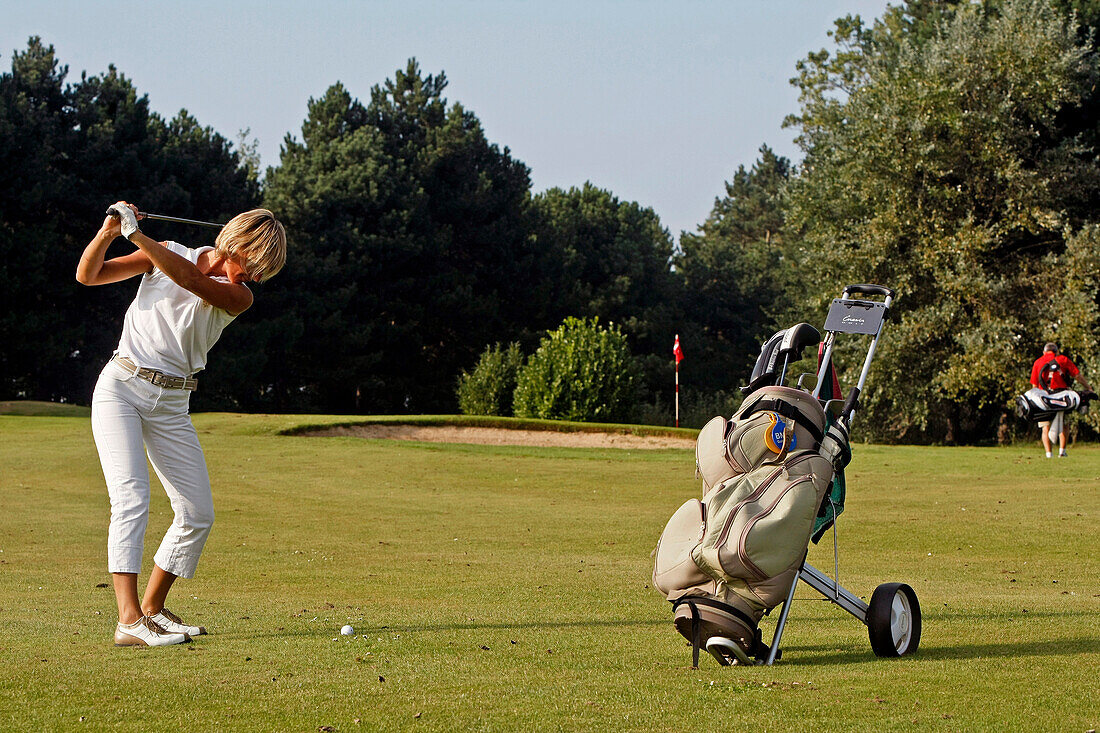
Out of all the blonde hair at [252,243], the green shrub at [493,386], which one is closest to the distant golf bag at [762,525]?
the blonde hair at [252,243]

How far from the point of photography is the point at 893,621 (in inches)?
Answer: 230

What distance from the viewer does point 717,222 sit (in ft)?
339

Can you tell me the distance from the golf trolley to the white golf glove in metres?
3.22

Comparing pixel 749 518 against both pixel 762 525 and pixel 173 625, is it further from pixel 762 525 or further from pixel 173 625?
pixel 173 625

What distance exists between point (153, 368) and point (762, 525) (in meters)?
3.15

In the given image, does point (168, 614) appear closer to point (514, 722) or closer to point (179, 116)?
point (514, 722)

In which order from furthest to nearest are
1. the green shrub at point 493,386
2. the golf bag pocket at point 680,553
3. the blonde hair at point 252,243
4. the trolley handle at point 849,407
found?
the green shrub at point 493,386, the blonde hair at point 252,243, the trolley handle at point 849,407, the golf bag pocket at point 680,553

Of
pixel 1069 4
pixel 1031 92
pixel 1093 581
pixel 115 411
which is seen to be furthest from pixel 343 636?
pixel 1069 4

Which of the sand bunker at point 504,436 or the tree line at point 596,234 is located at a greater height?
the tree line at point 596,234

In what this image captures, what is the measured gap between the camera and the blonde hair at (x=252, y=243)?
238 inches

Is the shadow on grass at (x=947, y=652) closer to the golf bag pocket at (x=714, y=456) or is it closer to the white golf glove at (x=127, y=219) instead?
the golf bag pocket at (x=714, y=456)

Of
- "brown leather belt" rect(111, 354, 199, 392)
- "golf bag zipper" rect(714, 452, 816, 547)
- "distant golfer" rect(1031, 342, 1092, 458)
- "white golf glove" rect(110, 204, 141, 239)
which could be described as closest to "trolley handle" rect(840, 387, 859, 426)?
"golf bag zipper" rect(714, 452, 816, 547)

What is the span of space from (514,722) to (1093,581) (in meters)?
6.84

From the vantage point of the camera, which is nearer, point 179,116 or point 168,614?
point 168,614
